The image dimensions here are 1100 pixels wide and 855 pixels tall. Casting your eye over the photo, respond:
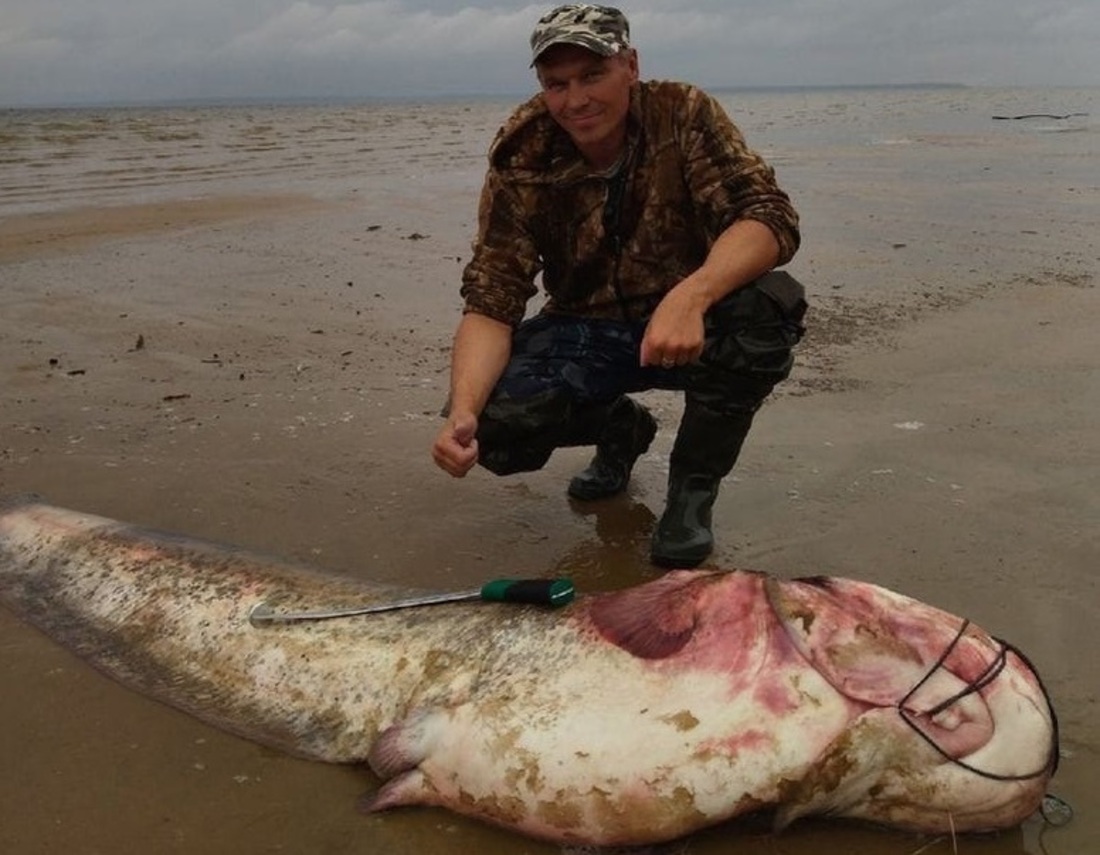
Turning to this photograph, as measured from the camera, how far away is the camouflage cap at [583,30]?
11.2 feet

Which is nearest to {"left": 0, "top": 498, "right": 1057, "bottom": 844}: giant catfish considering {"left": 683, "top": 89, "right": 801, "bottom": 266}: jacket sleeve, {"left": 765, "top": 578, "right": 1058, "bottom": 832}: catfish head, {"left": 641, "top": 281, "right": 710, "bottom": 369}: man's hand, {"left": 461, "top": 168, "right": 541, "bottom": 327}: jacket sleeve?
{"left": 765, "top": 578, "right": 1058, "bottom": 832}: catfish head

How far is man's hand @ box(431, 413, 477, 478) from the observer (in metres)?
3.25

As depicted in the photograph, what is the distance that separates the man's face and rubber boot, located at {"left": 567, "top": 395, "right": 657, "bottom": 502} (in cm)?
106

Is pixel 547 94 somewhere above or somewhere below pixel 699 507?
above

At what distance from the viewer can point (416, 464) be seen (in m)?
4.54

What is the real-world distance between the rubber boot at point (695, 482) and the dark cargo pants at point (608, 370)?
0.18 feet

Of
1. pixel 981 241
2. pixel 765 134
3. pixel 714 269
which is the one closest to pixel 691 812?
pixel 714 269

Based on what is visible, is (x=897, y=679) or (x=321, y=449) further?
(x=321, y=449)

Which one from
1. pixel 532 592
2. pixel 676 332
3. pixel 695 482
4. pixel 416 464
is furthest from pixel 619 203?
pixel 532 592

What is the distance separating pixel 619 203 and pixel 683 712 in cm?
215

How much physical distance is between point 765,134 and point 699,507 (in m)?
26.3

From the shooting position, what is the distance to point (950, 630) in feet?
7.11

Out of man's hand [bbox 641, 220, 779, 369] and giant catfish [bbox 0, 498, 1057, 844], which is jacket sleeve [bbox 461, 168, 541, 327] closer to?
man's hand [bbox 641, 220, 779, 369]

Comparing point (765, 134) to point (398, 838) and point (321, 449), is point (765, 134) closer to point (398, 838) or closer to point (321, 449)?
point (321, 449)
